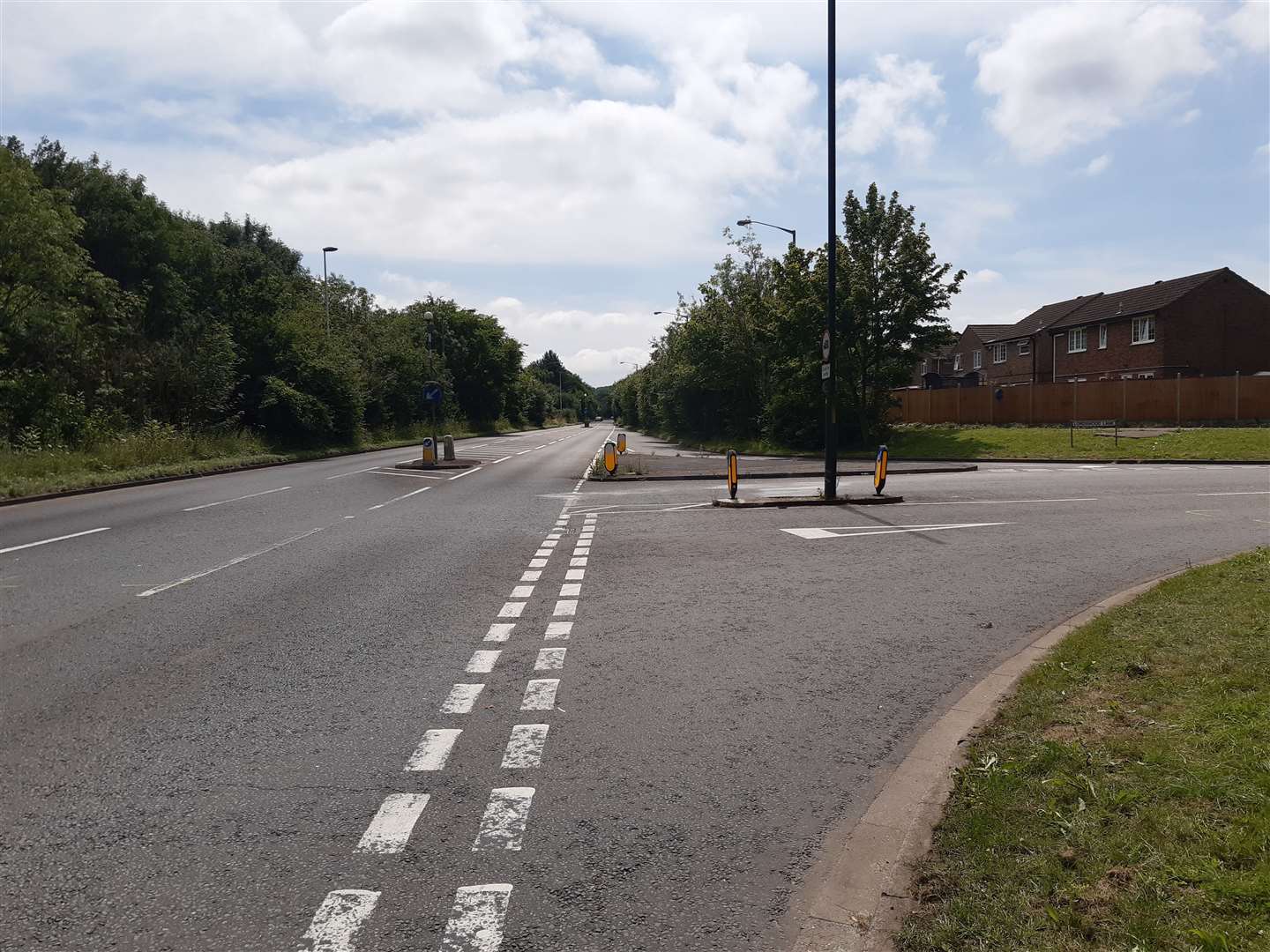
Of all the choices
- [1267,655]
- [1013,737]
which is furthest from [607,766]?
[1267,655]

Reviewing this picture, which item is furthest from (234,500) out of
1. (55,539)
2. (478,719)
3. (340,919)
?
(340,919)

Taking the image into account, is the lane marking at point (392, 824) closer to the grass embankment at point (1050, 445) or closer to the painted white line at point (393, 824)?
the painted white line at point (393, 824)

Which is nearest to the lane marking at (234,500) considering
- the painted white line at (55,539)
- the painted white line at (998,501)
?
the painted white line at (55,539)

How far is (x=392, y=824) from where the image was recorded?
12.7ft

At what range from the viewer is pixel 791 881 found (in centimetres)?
346

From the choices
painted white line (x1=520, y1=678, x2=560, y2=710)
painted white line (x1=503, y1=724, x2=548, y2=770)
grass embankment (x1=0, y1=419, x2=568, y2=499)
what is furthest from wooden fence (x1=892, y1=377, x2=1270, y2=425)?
painted white line (x1=503, y1=724, x2=548, y2=770)

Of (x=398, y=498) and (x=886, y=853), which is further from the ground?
(x=398, y=498)

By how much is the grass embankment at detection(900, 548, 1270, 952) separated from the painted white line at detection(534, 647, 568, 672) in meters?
2.81

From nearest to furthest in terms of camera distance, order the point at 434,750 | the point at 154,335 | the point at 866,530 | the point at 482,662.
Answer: the point at 434,750
the point at 482,662
the point at 866,530
the point at 154,335

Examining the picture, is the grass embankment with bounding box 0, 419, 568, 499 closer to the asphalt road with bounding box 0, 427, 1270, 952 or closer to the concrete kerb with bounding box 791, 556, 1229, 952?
the asphalt road with bounding box 0, 427, 1270, 952

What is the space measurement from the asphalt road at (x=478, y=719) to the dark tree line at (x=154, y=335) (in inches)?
786

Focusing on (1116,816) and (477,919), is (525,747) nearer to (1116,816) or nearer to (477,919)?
(477,919)

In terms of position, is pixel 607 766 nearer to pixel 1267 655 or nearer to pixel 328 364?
pixel 1267 655

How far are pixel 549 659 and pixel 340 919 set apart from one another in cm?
338
